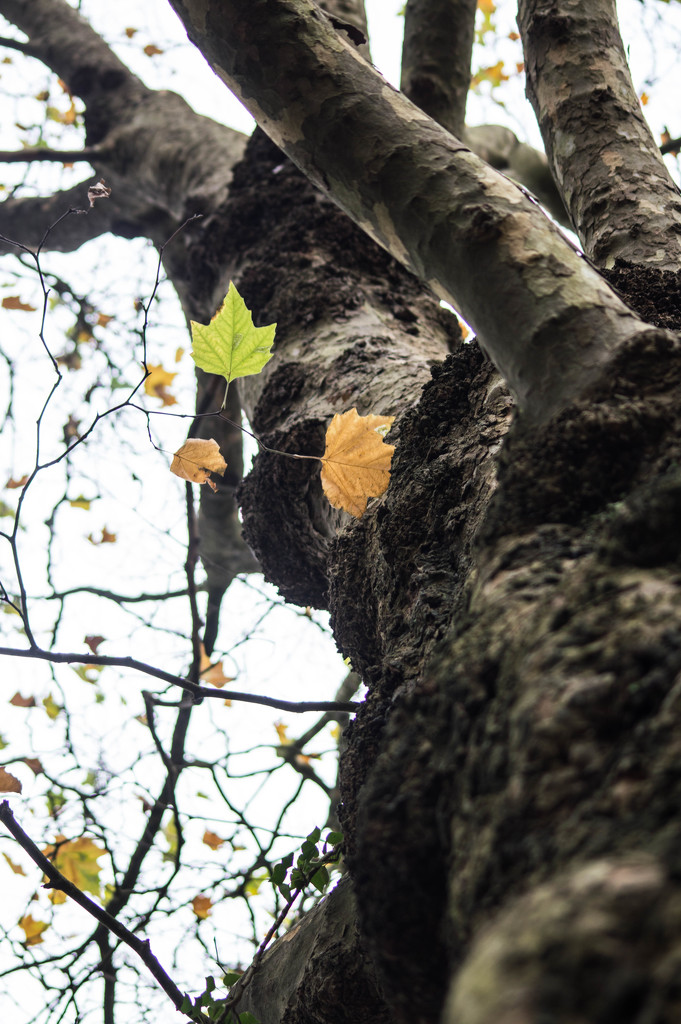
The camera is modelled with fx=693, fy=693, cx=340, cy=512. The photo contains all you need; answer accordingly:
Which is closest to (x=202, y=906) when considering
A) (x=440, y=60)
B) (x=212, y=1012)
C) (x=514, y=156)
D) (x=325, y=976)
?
(x=212, y=1012)

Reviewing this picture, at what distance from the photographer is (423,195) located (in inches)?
34.2

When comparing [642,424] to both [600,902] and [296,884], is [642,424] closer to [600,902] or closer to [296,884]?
[600,902]

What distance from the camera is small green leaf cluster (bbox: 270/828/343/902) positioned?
124cm

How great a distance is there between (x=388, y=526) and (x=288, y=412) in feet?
1.85

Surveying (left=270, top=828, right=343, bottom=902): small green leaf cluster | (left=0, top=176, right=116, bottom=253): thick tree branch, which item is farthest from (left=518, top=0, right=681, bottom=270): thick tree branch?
(left=0, top=176, right=116, bottom=253): thick tree branch

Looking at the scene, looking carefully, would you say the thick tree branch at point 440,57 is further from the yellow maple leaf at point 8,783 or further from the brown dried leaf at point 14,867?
the brown dried leaf at point 14,867

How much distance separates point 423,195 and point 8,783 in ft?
4.46

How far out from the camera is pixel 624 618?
0.52 metres

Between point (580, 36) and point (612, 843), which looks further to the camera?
point (580, 36)

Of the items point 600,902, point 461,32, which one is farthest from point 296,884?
point 461,32

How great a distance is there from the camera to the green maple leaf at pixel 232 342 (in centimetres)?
124

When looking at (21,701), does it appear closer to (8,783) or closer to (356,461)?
(8,783)

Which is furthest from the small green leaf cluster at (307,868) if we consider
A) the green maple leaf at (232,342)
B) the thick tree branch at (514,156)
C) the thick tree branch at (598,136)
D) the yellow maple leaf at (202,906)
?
the thick tree branch at (514,156)

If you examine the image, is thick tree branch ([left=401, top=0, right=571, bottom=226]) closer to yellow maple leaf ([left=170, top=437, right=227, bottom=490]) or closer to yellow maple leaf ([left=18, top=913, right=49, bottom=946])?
yellow maple leaf ([left=170, top=437, right=227, bottom=490])
